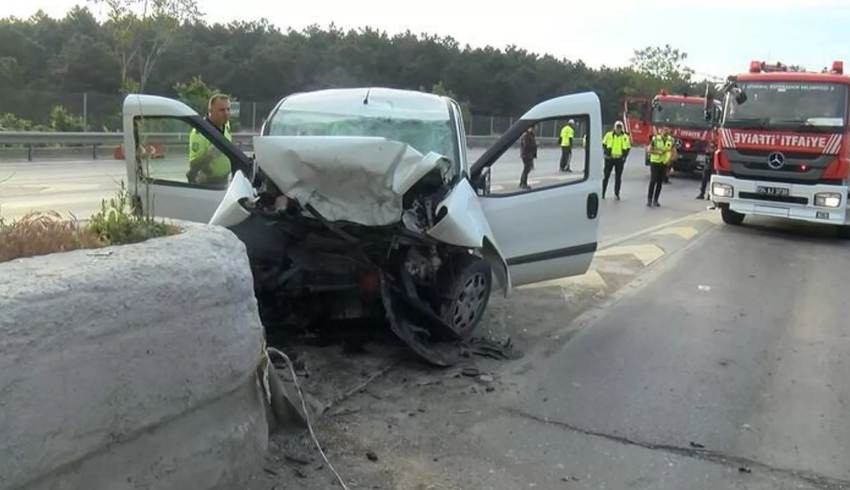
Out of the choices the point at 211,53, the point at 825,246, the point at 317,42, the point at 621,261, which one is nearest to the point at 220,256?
the point at 621,261

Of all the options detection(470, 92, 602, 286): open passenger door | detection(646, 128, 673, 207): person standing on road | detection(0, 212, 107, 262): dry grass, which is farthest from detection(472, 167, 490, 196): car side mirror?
detection(646, 128, 673, 207): person standing on road

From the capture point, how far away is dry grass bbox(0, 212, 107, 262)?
2.97 meters

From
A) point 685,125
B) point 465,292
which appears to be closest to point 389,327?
point 465,292

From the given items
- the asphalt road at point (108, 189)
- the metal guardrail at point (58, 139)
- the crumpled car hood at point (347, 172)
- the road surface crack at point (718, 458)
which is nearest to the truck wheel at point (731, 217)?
the asphalt road at point (108, 189)

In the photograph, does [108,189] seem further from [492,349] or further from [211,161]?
[492,349]

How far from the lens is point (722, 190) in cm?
1401

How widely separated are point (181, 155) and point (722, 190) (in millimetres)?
10485

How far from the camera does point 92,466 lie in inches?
106

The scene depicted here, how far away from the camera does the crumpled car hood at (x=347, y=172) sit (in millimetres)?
5035

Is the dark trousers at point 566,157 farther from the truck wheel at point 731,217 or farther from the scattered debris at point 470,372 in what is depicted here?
the truck wheel at point 731,217

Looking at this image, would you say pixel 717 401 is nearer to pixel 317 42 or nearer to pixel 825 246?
pixel 825 246

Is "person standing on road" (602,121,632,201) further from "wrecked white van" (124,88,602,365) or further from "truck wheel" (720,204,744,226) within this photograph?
"wrecked white van" (124,88,602,365)

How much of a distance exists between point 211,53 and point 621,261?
162 ft

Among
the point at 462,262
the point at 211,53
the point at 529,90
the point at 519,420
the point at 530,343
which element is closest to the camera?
the point at 519,420
